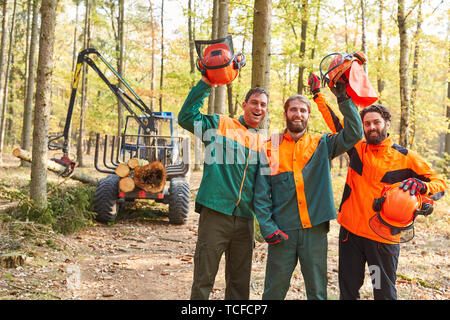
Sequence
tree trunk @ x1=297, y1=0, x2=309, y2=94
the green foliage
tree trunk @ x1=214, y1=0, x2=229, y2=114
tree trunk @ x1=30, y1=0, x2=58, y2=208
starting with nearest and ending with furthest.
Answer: the green foliage, tree trunk @ x1=30, y1=0, x2=58, y2=208, tree trunk @ x1=214, y1=0, x2=229, y2=114, tree trunk @ x1=297, y1=0, x2=309, y2=94

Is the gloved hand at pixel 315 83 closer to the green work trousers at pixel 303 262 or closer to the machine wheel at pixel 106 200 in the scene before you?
the green work trousers at pixel 303 262

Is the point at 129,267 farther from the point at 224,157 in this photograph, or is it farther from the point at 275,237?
the point at 275,237

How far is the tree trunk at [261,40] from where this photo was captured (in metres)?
4.67

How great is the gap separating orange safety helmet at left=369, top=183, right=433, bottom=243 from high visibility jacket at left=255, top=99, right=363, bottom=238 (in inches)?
16.4

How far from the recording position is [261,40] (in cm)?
473

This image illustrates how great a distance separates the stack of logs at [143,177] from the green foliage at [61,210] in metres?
0.86

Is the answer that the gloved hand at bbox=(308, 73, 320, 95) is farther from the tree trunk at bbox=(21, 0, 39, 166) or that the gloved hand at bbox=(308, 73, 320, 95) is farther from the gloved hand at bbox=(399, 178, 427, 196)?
the tree trunk at bbox=(21, 0, 39, 166)

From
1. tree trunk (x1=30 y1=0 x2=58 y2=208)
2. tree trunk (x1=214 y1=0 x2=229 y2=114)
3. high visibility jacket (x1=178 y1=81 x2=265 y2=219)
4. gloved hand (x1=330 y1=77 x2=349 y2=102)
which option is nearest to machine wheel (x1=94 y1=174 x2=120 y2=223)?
tree trunk (x1=30 y1=0 x2=58 y2=208)

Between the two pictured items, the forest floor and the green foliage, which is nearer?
the forest floor

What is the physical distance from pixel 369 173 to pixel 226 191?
1.31 metres

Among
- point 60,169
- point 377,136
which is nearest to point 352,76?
point 377,136

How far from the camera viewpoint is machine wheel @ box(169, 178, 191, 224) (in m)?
7.48
